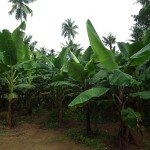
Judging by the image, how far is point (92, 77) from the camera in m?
6.65

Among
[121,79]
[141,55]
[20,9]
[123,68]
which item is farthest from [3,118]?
[20,9]

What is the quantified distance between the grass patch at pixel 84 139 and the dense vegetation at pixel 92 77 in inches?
10.8

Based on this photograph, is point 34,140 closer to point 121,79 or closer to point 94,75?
point 94,75

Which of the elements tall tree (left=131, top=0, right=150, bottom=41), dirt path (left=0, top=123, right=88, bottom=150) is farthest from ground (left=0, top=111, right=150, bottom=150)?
tall tree (left=131, top=0, right=150, bottom=41)

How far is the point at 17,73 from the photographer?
→ 8.76 meters

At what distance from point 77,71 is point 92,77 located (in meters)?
0.44

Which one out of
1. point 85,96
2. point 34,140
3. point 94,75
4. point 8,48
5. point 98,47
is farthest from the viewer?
point 8,48

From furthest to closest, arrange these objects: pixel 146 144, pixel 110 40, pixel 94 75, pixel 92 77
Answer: pixel 110 40 < pixel 146 144 < pixel 92 77 < pixel 94 75

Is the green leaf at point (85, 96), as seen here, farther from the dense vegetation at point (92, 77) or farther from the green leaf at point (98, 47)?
the green leaf at point (98, 47)

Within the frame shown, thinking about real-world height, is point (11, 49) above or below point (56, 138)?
above

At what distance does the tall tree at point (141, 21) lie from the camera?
874 inches

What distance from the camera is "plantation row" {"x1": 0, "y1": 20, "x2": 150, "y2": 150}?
5.37 metres

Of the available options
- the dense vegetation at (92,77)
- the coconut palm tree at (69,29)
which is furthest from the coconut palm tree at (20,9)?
the dense vegetation at (92,77)

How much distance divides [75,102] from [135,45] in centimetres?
204
